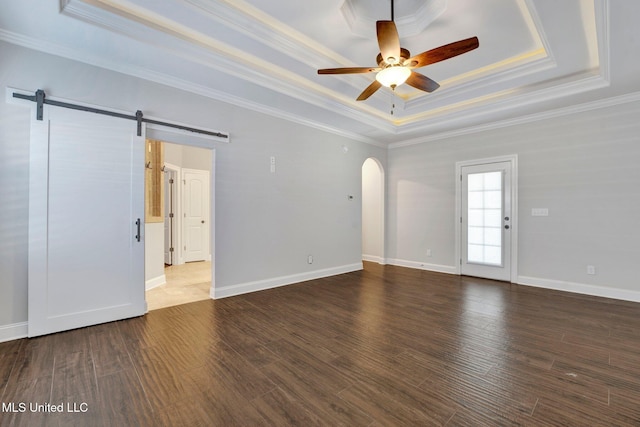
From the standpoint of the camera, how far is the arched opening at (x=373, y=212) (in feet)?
22.1

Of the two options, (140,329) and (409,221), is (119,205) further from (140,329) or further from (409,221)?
(409,221)

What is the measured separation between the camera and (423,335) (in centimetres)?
279

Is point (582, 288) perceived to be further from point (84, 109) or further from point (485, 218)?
point (84, 109)

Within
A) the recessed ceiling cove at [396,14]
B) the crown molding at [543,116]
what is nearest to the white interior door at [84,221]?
the recessed ceiling cove at [396,14]

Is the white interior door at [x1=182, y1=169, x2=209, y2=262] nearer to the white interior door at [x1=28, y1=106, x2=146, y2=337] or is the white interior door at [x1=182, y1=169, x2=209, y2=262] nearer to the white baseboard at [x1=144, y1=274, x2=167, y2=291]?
the white baseboard at [x1=144, y1=274, x2=167, y2=291]

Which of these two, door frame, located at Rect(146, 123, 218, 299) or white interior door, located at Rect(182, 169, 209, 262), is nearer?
door frame, located at Rect(146, 123, 218, 299)

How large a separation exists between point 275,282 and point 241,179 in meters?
1.73

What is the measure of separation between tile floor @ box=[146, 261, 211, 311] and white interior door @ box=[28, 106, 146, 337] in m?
0.58

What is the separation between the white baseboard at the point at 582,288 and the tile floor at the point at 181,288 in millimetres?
5166

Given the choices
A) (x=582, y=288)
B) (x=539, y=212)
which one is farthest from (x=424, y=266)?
(x=582, y=288)

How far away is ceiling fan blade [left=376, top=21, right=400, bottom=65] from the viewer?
2.30m

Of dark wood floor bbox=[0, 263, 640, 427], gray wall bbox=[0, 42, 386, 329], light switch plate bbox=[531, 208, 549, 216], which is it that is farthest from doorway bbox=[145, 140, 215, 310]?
light switch plate bbox=[531, 208, 549, 216]

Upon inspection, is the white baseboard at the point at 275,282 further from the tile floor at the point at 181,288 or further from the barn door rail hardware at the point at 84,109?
the barn door rail hardware at the point at 84,109

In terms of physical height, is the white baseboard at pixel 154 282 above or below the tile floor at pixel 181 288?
above
